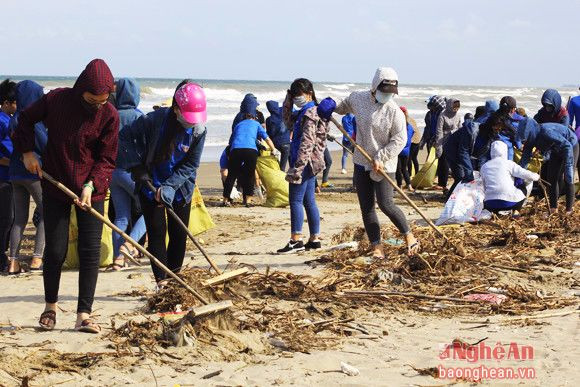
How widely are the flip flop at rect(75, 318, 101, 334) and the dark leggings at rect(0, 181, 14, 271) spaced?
2.63m

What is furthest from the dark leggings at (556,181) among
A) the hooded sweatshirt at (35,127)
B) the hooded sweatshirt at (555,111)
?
the hooded sweatshirt at (35,127)

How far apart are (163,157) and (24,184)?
1984 mm

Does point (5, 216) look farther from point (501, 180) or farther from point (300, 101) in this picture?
point (501, 180)

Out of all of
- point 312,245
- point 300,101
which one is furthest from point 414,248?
point 300,101

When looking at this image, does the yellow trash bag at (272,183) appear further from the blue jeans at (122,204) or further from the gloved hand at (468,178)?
the blue jeans at (122,204)

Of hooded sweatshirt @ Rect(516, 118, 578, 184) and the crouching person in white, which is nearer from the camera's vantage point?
the crouching person in white

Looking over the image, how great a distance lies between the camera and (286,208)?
1337 cm

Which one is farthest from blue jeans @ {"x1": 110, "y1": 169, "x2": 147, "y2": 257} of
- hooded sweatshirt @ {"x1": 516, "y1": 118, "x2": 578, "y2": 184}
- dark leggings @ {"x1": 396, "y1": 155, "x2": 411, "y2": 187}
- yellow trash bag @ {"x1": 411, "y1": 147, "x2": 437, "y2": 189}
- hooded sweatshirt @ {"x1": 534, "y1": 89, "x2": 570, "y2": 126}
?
yellow trash bag @ {"x1": 411, "y1": 147, "x2": 437, "y2": 189}

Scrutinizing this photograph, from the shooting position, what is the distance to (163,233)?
6.68 metres

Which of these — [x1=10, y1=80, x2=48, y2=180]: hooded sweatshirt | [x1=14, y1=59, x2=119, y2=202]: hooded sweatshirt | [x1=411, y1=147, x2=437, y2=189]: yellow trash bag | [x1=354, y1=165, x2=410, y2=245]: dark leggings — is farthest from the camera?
[x1=411, y1=147, x2=437, y2=189]: yellow trash bag

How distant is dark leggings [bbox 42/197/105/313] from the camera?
584 centimetres

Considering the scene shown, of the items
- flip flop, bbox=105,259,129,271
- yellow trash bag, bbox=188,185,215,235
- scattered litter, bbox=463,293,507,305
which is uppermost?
yellow trash bag, bbox=188,185,215,235

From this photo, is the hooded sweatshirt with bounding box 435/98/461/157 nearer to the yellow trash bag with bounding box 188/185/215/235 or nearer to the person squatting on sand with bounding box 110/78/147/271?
the yellow trash bag with bounding box 188/185/215/235

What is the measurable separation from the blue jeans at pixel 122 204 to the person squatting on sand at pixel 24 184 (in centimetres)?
66
